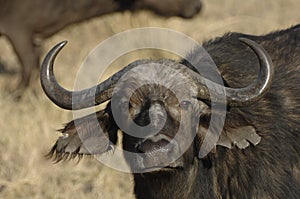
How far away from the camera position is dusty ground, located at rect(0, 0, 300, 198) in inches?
278

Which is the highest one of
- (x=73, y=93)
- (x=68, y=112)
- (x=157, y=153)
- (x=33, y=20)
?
(x=33, y=20)

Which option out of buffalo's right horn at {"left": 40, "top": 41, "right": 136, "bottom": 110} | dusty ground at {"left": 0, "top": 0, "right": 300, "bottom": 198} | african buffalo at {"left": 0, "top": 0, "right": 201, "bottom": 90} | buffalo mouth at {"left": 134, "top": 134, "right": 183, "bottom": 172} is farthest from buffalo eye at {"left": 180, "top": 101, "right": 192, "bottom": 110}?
african buffalo at {"left": 0, "top": 0, "right": 201, "bottom": 90}

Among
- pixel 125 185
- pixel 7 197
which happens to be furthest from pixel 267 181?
pixel 7 197

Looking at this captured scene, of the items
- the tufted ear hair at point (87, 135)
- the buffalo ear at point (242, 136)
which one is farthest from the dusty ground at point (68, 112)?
the buffalo ear at point (242, 136)

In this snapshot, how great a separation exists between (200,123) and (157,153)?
26.9 inches

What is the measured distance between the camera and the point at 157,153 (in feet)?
14.1

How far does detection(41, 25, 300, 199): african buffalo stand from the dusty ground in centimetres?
185

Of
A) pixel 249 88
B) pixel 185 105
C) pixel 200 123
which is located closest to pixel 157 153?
pixel 185 105

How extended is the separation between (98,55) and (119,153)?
12.2 feet

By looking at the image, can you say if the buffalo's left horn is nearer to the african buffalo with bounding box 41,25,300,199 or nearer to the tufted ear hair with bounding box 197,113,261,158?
the african buffalo with bounding box 41,25,300,199

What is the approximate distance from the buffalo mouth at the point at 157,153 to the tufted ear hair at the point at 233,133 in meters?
0.40

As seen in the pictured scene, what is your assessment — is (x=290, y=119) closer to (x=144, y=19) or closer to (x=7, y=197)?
(x=7, y=197)

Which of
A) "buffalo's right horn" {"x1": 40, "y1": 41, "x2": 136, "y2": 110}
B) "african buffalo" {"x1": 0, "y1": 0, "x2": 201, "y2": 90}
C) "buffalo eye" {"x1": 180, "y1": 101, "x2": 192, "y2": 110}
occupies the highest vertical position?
"african buffalo" {"x1": 0, "y1": 0, "x2": 201, "y2": 90}

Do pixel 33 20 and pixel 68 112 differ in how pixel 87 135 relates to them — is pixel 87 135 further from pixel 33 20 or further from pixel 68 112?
pixel 33 20
